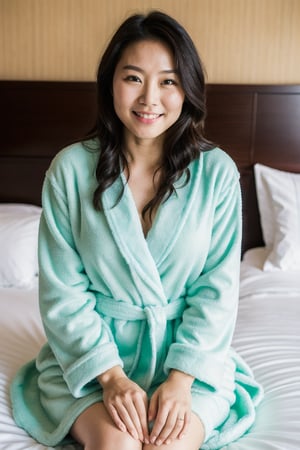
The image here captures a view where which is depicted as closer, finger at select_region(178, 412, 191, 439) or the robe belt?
finger at select_region(178, 412, 191, 439)

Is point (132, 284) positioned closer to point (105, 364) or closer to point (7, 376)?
point (105, 364)

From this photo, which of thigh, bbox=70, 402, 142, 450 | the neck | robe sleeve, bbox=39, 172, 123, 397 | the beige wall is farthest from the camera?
the beige wall

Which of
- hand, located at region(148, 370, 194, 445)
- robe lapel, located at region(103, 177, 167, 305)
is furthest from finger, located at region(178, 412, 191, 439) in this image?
robe lapel, located at region(103, 177, 167, 305)

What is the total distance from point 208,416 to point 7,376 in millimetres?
589

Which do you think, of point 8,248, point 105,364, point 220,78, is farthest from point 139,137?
point 220,78

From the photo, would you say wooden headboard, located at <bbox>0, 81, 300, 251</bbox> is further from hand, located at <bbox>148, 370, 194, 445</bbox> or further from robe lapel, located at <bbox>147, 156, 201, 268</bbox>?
hand, located at <bbox>148, 370, 194, 445</bbox>

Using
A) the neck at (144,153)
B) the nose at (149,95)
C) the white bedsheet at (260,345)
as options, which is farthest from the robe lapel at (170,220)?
the white bedsheet at (260,345)

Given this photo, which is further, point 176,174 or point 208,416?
point 176,174

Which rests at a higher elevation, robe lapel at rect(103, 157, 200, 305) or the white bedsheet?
robe lapel at rect(103, 157, 200, 305)

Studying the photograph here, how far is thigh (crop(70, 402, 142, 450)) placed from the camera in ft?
3.70

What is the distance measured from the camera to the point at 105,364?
1.26 metres

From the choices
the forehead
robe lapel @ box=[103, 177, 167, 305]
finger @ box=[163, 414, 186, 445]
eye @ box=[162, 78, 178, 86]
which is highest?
the forehead

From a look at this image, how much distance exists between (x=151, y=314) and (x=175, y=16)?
181cm

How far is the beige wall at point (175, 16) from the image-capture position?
263 cm
